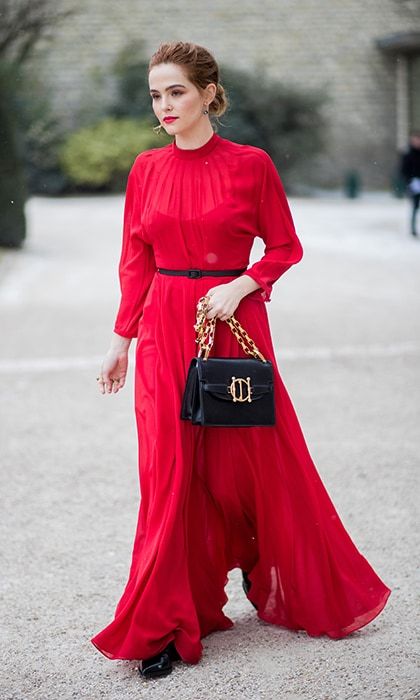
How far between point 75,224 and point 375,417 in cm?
1486

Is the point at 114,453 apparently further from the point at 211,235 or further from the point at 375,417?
the point at 211,235

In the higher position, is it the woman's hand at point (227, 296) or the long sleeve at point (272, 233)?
the long sleeve at point (272, 233)

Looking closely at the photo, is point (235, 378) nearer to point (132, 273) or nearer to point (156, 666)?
point (132, 273)

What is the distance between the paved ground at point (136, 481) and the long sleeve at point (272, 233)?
113cm

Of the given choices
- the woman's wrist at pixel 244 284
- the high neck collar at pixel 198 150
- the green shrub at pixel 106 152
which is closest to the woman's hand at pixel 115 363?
the woman's wrist at pixel 244 284

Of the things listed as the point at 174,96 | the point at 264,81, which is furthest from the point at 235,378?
the point at 264,81

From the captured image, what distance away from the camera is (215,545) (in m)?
3.33

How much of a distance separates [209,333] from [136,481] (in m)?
2.44

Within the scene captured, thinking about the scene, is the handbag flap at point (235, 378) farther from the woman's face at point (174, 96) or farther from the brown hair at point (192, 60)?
the brown hair at point (192, 60)

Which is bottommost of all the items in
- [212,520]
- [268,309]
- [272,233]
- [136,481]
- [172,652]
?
[268,309]

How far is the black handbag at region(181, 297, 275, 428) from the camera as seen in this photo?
120 inches

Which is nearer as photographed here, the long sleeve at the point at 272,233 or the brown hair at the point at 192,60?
the brown hair at the point at 192,60

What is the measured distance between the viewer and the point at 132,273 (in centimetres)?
330

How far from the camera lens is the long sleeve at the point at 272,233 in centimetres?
314
